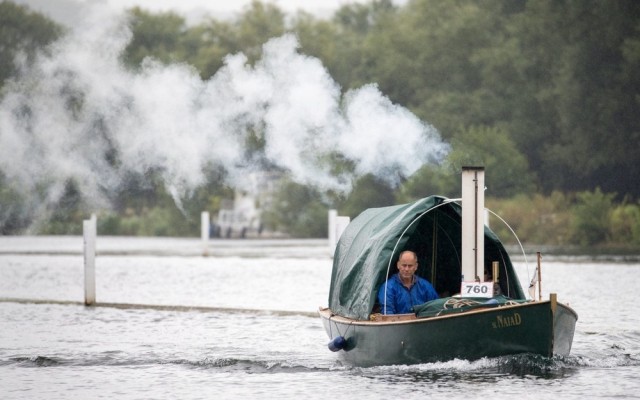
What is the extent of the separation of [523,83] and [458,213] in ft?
207

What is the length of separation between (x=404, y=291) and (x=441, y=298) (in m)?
0.66

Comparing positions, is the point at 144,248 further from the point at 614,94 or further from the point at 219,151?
the point at 614,94

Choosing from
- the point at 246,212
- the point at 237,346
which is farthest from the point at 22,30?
the point at 237,346

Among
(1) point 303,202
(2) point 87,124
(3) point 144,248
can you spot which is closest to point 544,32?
(1) point 303,202

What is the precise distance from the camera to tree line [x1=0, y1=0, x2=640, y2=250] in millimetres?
68250

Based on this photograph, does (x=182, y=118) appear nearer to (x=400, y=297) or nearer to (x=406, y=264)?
(x=400, y=297)

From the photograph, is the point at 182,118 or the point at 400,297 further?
the point at 182,118

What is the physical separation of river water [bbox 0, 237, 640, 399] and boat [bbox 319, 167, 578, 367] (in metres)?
0.32

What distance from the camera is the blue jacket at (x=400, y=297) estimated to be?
67.7 feet

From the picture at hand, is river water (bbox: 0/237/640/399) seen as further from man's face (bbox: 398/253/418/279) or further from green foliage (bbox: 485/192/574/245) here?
green foliage (bbox: 485/192/574/245)

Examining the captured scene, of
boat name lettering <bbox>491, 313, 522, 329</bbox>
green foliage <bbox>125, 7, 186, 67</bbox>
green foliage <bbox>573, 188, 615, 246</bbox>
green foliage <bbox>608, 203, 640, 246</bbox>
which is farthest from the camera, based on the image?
green foliage <bbox>125, 7, 186, 67</bbox>

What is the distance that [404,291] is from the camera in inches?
814

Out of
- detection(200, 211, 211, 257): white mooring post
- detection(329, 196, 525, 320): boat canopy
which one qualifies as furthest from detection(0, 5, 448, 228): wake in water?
detection(329, 196, 525, 320): boat canopy

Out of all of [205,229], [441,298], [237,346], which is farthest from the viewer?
[205,229]
